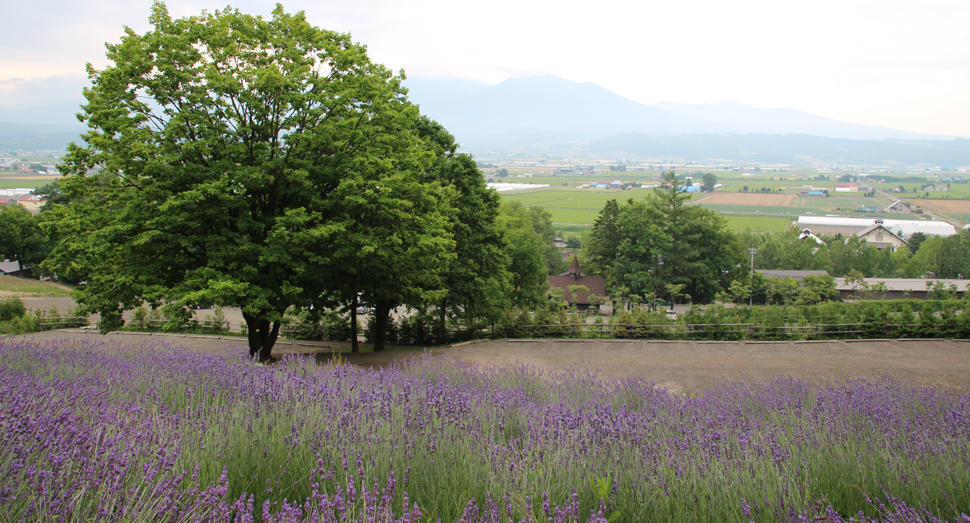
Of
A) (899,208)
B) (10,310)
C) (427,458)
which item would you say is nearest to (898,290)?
(427,458)

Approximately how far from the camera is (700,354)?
665 inches

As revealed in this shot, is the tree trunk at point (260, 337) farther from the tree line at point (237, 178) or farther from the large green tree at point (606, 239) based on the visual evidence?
the large green tree at point (606, 239)

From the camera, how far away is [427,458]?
4.42 m

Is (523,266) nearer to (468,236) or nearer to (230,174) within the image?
(468,236)

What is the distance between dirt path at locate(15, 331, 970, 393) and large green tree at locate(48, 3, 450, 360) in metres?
3.87

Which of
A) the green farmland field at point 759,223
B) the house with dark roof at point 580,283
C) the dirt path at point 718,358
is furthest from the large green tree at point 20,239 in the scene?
the green farmland field at point 759,223

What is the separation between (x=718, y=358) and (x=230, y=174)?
13.9 m

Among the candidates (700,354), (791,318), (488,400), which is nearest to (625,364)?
(700,354)

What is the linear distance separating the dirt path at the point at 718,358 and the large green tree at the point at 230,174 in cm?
387

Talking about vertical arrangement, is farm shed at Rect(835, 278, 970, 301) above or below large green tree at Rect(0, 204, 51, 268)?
below

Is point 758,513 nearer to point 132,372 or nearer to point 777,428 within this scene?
point 777,428

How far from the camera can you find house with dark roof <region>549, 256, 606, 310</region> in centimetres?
5768

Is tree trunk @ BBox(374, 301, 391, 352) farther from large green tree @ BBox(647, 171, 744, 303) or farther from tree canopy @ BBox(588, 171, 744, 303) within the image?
large green tree @ BBox(647, 171, 744, 303)

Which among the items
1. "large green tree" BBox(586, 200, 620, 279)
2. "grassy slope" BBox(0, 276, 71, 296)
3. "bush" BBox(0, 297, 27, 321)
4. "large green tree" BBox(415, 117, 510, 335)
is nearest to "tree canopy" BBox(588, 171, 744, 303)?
"large green tree" BBox(586, 200, 620, 279)
